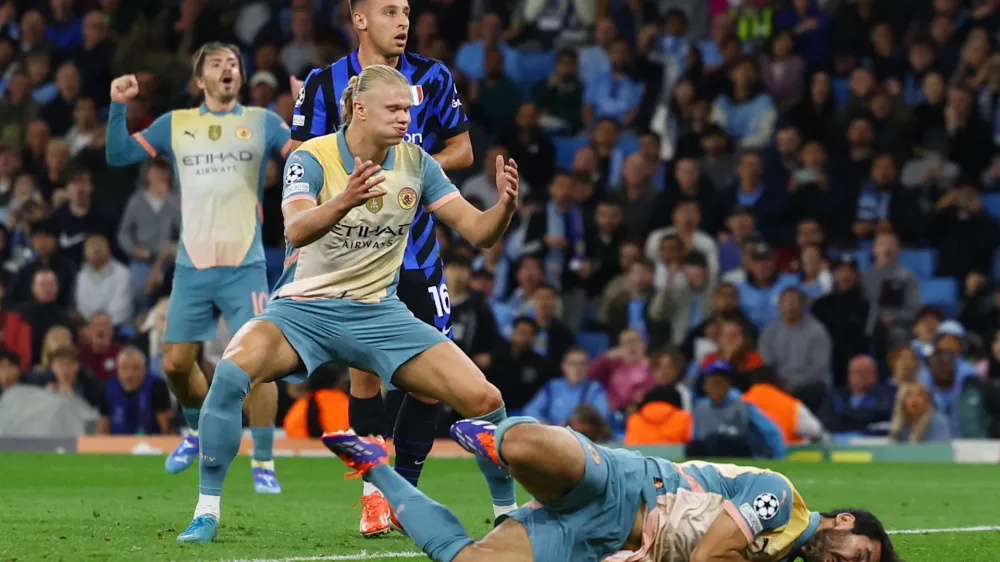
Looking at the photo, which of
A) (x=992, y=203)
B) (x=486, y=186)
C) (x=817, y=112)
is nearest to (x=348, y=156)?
(x=486, y=186)

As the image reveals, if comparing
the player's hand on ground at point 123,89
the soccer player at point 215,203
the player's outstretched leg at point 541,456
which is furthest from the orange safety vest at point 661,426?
the player's outstretched leg at point 541,456

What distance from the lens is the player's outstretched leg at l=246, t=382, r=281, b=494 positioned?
10.4 metres

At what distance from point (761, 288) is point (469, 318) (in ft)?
10.9

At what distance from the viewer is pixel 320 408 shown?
630 inches

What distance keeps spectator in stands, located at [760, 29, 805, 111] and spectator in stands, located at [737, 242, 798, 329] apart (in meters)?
3.06

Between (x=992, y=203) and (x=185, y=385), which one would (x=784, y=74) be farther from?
(x=185, y=385)

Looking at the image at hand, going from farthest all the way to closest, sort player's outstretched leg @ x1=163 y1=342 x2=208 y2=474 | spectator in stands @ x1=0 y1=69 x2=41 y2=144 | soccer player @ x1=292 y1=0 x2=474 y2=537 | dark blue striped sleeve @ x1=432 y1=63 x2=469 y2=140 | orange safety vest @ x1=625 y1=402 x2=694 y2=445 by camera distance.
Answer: spectator in stands @ x1=0 y1=69 x2=41 y2=144 → orange safety vest @ x1=625 y1=402 x2=694 y2=445 → player's outstretched leg @ x1=163 y1=342 x2=208 y2=474 → dark blue striped sleeve @ x1=432 y1=63 x2=469 y2=140 → soccer player @ x1=292 y1=0 x2=474 y2=537

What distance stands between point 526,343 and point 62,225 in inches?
227

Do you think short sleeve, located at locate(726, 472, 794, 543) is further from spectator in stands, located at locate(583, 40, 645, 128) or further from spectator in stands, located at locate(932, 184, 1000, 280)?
spectator in stands, located at locate(583, 40, 645, 128)

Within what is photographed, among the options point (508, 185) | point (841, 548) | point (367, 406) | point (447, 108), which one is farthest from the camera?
point (447, 108)

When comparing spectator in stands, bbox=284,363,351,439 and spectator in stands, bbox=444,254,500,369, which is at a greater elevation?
spectator in stands, bbox=444,254,500,369

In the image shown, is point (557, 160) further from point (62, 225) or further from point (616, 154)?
point (62, 225)

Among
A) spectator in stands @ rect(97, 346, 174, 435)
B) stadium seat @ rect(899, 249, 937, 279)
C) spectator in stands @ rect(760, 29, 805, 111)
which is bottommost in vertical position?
spectator in stands @ rect(97, 346, 174, 435)

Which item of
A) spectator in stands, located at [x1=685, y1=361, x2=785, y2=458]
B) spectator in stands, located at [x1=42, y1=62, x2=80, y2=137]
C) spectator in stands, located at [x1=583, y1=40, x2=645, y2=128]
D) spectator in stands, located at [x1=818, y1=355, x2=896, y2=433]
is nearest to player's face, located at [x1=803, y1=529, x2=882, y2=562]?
spectator in stands, located at [x1=685, y1=361, x2=785, y2=458]
